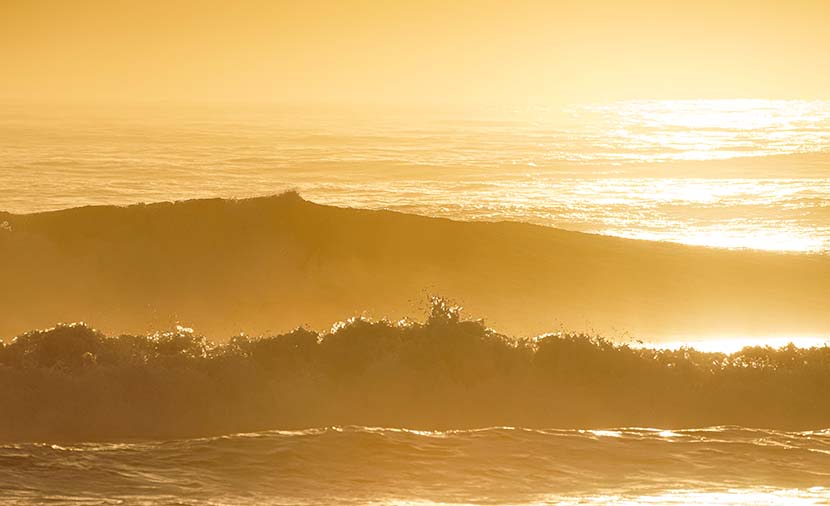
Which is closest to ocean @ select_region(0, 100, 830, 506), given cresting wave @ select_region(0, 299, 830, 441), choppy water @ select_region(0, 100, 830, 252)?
cresting wave @ select_region(0, 299, 830, 441)

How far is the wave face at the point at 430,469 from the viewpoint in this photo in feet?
28.2

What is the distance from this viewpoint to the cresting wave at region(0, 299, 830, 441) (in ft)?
37.2

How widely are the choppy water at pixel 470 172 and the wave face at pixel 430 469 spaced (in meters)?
21.4

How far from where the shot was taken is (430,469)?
9305 mm

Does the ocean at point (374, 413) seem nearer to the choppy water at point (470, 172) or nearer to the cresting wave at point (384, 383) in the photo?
the cresting wave at point (384, 383)

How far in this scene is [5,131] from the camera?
237ft

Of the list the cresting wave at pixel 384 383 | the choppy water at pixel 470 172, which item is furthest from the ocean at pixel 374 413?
the choppy water at pixel 470 172

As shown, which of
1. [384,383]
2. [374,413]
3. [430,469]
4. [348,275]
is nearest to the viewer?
[430,469]

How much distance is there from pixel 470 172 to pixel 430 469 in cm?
4235

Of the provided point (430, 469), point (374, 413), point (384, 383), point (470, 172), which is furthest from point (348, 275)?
point (470, 172)

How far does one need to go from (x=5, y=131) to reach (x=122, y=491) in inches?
2700

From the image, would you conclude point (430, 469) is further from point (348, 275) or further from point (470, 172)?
point (470, 172)

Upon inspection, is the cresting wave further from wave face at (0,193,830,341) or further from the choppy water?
the choppy water

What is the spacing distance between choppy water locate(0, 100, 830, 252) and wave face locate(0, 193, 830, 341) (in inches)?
323
